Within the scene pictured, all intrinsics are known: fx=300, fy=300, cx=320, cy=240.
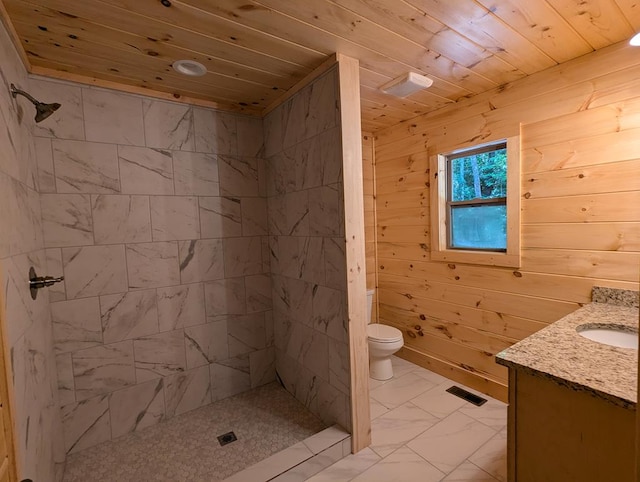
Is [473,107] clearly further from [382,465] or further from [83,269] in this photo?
[83,269]

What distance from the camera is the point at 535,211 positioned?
2.03 meters

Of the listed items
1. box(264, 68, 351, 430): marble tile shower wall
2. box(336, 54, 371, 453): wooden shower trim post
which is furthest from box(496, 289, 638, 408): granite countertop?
box(264, 68, 351, 430): marble tile shower wall

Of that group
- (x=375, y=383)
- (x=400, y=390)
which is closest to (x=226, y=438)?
(x=375, y=383)

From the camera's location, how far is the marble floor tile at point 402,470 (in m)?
1.62

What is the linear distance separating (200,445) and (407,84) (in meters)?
2.67

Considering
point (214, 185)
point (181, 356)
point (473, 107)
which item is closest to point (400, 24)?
point (473, 107)

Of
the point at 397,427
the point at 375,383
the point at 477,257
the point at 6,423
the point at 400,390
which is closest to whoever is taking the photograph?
the point at 6,423

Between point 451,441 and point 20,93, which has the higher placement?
point 20,93

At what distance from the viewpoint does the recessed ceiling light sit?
67.4 inches

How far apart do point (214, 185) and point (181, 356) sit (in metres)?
1.31

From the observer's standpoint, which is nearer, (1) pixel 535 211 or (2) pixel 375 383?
(1) pixel 535 211

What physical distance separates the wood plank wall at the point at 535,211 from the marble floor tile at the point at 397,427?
61 cm

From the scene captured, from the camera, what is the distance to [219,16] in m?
1.34

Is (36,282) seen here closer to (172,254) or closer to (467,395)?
(172,254)
